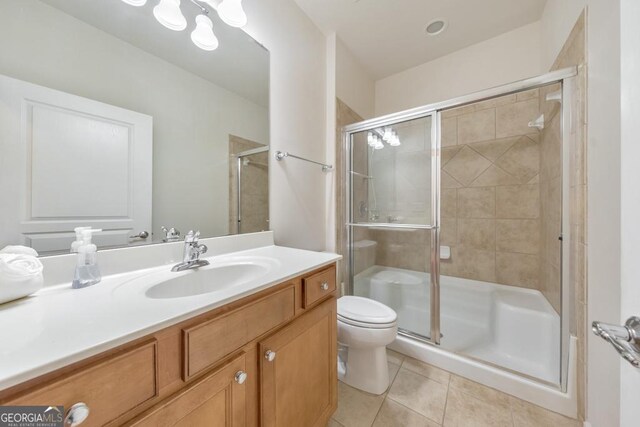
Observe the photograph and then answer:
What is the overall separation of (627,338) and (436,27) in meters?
2.25

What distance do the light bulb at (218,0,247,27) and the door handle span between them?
1578 millimetres

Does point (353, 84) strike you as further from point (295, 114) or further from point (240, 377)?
point (240, 377)

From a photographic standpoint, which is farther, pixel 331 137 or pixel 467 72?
pixel 467 72

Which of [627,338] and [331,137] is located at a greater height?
[331,137]

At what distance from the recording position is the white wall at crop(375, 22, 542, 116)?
179cm

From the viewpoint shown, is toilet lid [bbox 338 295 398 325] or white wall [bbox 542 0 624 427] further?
toilet lid [bbox 338 295 398 325]

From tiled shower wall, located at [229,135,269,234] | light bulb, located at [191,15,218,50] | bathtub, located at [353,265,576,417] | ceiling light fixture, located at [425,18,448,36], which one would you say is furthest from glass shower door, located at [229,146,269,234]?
ceiling light fixture, located at [425,18,448,36]

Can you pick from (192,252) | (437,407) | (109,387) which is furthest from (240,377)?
(437,407)

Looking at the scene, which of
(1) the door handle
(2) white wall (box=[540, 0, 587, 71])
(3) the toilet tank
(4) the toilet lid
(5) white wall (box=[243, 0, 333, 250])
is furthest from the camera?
(3) the toilet tank

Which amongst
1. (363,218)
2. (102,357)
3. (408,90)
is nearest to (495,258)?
(363,218)

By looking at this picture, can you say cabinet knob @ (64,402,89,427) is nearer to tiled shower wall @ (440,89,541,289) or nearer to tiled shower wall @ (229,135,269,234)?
tiled shower wall @ (229,135,269,234)

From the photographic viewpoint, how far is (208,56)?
1.12 meters

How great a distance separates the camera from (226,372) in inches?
23.5

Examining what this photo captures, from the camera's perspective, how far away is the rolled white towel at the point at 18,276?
1.75ft
